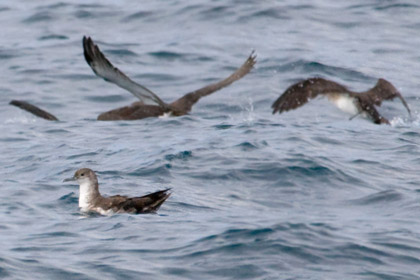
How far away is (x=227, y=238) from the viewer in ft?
30.3

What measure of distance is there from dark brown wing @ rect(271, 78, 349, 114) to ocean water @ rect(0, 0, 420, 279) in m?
0.61

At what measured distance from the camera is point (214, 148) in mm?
13461

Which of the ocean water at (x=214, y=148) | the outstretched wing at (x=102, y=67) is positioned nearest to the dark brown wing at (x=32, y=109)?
the ocean water at (x=214, y=148)

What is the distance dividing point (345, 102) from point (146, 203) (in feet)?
14.2

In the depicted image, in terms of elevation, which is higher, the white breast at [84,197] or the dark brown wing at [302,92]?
the dark brown wing at [302,92]

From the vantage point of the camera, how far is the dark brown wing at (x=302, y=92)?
1284cm

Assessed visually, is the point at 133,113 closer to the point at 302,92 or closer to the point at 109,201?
the point at 302,92

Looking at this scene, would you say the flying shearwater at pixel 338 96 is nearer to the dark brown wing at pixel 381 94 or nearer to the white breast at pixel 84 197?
the dark brown wing at pixel 381 94

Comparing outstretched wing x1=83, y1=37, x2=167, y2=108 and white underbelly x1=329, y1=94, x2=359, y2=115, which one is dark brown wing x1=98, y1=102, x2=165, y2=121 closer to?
outstretched wing x1=83, y1=37, x2=167, y2=108

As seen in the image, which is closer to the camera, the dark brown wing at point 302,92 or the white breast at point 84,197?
the white breast at point 84,197

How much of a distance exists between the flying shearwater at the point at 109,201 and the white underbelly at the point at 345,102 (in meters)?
3.70

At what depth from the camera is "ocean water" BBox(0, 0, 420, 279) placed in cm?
895

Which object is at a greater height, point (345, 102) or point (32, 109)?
point (345, 102)

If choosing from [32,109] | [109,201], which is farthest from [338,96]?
[32,109]
